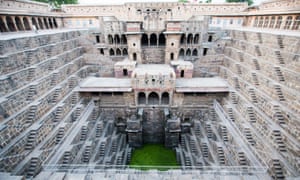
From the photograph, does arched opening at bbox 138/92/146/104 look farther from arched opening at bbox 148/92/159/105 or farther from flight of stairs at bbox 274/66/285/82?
flight of stairs at bbox 274/66/285/82

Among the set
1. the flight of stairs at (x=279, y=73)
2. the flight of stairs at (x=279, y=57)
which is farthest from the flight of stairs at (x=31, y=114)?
the flight of stairs at (x=279, y=57)

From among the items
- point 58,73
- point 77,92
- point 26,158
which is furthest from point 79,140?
point 58,73

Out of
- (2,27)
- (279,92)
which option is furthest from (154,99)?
(2,27)

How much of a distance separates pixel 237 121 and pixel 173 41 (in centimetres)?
1216

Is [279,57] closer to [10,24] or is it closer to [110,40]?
[110,40]

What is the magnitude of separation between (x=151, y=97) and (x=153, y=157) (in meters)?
6.47

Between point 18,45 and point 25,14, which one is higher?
point 25,14

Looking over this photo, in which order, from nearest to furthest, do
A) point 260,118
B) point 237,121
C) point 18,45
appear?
1. point 260,118
2. point 18,45
3. point 237,121

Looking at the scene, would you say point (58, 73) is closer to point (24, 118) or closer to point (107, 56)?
point (24, 118)

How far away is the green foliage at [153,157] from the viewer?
14.0 metres

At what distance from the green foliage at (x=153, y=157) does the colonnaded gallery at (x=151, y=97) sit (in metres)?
0.56

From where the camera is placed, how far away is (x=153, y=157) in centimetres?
1474

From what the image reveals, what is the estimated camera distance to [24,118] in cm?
935

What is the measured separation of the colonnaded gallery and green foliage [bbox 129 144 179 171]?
0.56m
